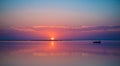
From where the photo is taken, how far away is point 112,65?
12.1ft

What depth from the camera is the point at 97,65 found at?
3.69 meters

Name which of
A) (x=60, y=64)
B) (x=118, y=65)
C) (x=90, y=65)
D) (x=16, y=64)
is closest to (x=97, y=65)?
(x=90, y=65)

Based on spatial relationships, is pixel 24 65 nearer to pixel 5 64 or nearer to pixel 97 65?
pixel 5 64

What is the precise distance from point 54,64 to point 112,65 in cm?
105

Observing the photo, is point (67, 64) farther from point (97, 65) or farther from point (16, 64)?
point (16, 64)

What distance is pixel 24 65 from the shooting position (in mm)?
3664

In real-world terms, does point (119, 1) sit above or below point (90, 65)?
above

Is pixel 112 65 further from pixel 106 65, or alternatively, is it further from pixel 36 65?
pixel 36 65

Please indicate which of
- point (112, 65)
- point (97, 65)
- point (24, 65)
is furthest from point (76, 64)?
point (24, 65)

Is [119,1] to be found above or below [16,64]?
above

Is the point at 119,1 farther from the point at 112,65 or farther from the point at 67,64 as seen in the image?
the point at 67,64

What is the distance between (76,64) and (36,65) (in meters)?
0.73

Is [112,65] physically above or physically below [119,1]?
below

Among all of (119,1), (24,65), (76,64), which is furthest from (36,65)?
(119,1)
